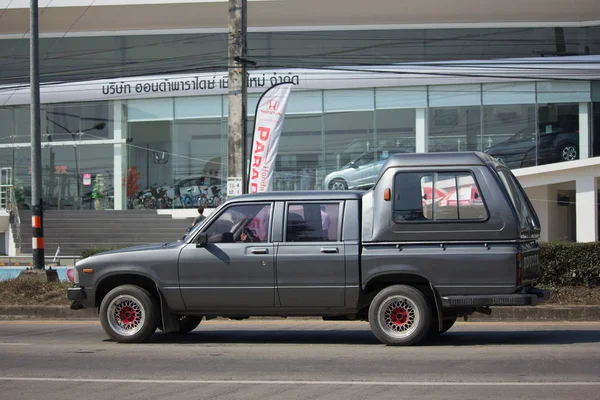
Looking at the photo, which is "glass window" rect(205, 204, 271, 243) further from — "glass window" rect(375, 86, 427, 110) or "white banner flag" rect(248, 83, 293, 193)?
"glass window" rect(375, 86, 427, 110)

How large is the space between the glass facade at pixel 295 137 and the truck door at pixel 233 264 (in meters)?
18.8

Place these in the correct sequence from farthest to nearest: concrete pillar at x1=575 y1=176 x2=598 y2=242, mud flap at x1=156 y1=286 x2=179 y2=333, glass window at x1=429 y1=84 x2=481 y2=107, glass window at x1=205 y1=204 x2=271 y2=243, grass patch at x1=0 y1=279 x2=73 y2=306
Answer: glass window at x1=429 y1=84 x2=481 y2=107, concrete pillar at x1=575 y1=176 x2=598 y2=242, grass patch at x1=0 y1=279 x2=73 y2=306, mud flap at x1=156 y1=286 x2=179 y2=333, glass window at x1=205 y1=204 x2=271 y2=243

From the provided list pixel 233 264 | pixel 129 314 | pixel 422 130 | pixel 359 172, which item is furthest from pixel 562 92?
pixel 129 314

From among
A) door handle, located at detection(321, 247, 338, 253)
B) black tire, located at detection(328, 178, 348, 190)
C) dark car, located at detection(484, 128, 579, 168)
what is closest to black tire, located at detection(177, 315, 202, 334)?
door handle, located at detection(321, 247, 338, 253)

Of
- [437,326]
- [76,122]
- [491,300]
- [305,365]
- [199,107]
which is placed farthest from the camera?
[76,122]

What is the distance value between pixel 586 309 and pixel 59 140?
89.7 ft

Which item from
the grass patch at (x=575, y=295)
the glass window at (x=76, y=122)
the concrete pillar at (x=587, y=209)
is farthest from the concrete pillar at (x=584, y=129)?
the glass window at (x=76, y=122)

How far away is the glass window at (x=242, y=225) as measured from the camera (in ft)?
35.7

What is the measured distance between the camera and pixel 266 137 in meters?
18.3

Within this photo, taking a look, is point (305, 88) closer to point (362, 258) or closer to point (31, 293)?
point (31, 293)

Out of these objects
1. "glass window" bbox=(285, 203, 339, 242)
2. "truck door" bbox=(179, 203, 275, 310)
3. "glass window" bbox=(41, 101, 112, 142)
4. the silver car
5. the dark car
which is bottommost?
"truck door" bbox=(179, 203, 275, 310)

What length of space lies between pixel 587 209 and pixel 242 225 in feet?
59.1

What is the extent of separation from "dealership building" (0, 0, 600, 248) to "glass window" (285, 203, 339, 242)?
20.7 m

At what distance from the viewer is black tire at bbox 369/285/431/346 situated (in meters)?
10.3
